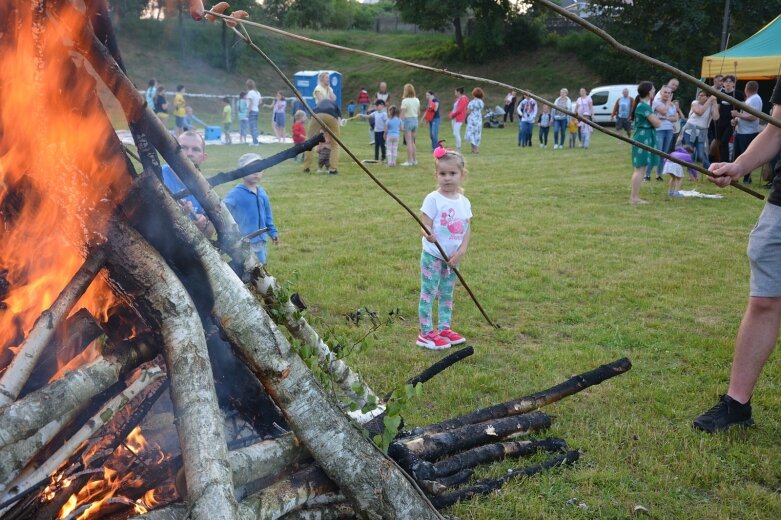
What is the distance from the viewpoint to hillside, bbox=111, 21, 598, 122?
38.0 meters

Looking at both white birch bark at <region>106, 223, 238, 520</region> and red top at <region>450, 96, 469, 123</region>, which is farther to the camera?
red top at <region>450, 96, 469, 123</region>

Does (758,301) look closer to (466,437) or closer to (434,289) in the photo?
(466,437)

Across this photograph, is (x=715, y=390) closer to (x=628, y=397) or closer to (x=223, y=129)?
(x=628, y=397)

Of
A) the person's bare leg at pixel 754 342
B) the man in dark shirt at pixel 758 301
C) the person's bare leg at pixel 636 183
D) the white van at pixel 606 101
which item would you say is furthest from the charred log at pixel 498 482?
the white van at pixel 606 101

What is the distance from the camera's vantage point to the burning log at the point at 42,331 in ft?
7.86

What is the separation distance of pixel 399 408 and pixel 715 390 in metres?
2.97

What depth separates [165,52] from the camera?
4019 cm

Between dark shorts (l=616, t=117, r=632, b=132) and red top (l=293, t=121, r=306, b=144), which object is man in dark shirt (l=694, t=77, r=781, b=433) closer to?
red top (l=293, t=121, r=306, b=144)

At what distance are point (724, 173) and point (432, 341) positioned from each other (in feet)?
9.09

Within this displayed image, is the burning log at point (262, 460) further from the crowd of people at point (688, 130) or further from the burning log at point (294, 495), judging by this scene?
the crowd of people at point (688, 130)

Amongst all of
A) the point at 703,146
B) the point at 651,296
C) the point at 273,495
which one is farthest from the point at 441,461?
the point at 703,146

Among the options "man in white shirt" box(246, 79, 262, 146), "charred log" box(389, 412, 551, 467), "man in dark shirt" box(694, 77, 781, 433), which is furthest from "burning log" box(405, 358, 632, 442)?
"man in white shirt" box(246, 79, 262, 146)

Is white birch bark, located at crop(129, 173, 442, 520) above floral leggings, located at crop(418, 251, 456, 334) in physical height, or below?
above

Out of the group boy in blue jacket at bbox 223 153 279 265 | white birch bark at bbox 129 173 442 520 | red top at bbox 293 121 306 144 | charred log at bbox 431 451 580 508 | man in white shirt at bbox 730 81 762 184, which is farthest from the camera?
red top at bbox 293 121 306 144
